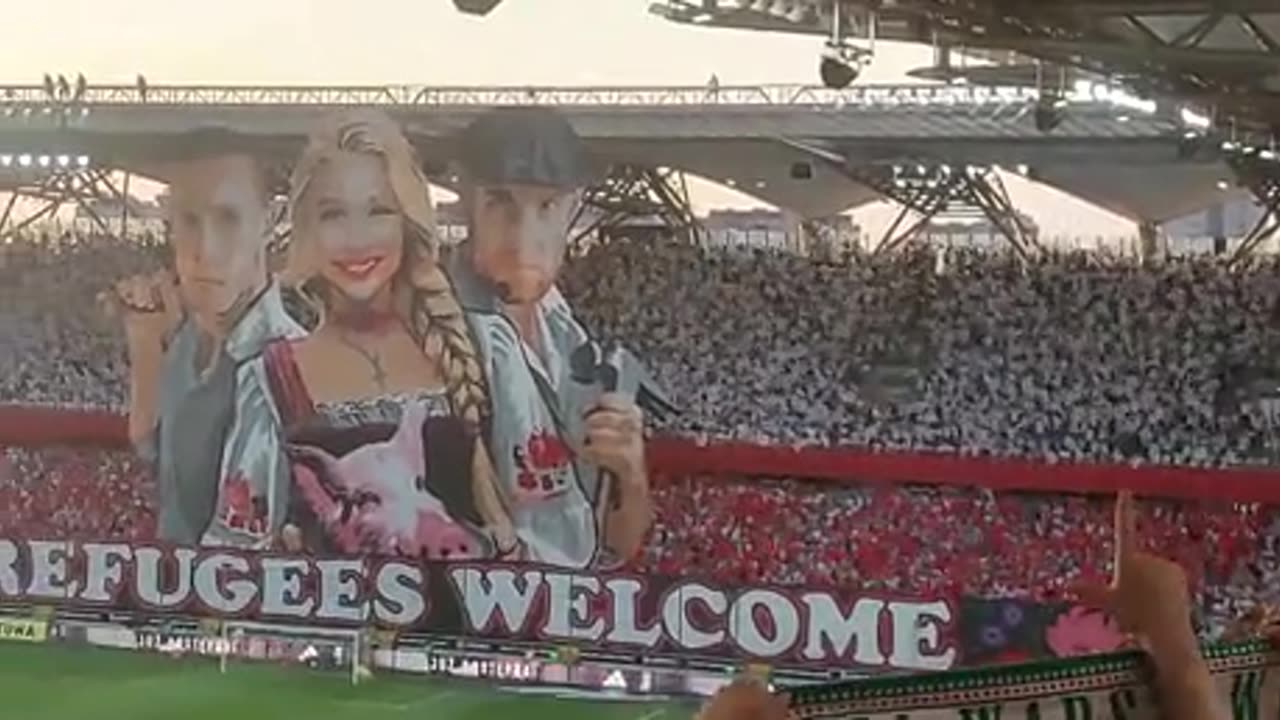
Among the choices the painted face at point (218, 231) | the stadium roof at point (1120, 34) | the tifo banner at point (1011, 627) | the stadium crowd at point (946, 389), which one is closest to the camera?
the stadium roof at point (1120, 34)

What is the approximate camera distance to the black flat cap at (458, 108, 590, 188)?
30.0 ft

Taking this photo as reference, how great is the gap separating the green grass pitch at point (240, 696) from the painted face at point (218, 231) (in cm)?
177

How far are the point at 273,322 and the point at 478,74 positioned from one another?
164 cm

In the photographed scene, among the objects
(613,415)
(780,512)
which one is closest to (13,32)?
(613,415)

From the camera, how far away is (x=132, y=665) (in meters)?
9.64

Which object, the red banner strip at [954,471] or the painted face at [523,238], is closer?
the red banner strip at [954,471]

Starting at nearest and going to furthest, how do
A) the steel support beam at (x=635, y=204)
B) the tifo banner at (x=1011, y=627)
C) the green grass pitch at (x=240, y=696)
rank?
the tifo banner at (x=1011, y=627)
the green grass pitch at (x=240, y=696)
the steel support beam at (x=635, y=204)

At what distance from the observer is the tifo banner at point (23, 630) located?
9.92 meters

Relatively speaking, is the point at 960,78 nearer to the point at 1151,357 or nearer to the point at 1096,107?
the point at 1096,107

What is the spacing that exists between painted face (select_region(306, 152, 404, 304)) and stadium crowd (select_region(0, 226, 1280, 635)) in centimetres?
97

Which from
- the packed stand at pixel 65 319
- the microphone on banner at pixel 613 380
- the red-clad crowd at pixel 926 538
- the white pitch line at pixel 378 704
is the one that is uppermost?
the packed stand at pixel 65 319

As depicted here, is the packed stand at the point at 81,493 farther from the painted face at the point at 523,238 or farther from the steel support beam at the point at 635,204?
the steel support beam at the point at 635,204

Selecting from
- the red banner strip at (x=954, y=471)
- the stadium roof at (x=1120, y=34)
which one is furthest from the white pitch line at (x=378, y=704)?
the stadium roof at (x=1120, y=34)

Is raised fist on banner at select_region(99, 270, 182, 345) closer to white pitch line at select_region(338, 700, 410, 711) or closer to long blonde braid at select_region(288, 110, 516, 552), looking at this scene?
long blonde braid at select_region(288, 110, 516, 552)
